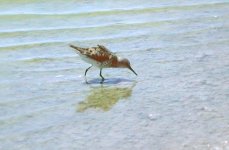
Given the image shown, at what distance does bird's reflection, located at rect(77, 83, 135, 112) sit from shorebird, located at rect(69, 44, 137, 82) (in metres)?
0.41

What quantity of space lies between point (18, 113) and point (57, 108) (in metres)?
0.42

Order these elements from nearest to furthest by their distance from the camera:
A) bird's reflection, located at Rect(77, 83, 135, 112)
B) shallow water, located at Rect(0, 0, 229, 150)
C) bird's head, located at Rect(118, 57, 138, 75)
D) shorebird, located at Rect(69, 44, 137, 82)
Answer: shallow water, located at Rect(0, 0, 229, 150) < bird's reflection, located at Rect(77, 83, 135, 112) < shorebird, located at Rect(69, 44, 137, 82) < bird's head, located at Rect(118, 57, 138, 75)

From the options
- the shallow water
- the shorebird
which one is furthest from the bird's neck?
the shallow water

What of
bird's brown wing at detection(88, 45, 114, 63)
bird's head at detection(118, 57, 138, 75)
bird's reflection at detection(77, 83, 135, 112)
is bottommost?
bird's reflection at detection(77, 83, 135, 112)

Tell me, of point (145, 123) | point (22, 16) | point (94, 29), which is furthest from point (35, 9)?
point (145, 123)

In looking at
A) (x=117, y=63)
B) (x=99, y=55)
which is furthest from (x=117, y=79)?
(x=99, y=55)

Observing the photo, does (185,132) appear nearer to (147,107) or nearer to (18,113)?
(147,107)

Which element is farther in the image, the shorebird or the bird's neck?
the bird's neck

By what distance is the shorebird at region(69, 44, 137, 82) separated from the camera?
7.69 m

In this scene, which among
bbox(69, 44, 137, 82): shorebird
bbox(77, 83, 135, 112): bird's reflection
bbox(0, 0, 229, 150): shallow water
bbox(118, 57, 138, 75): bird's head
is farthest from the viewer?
bbox(118, 57, 138, 75): bird's head

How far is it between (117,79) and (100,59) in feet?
1.06

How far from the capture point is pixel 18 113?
6531 mm

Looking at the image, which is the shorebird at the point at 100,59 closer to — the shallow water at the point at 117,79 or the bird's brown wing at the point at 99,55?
the bird's brown wing at the point at 99,55

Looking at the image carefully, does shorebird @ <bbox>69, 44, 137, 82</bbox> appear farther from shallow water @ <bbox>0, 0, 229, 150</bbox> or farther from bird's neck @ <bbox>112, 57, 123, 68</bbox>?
shallow water @ <bbox>0, 0, 229, 150</bbox>
